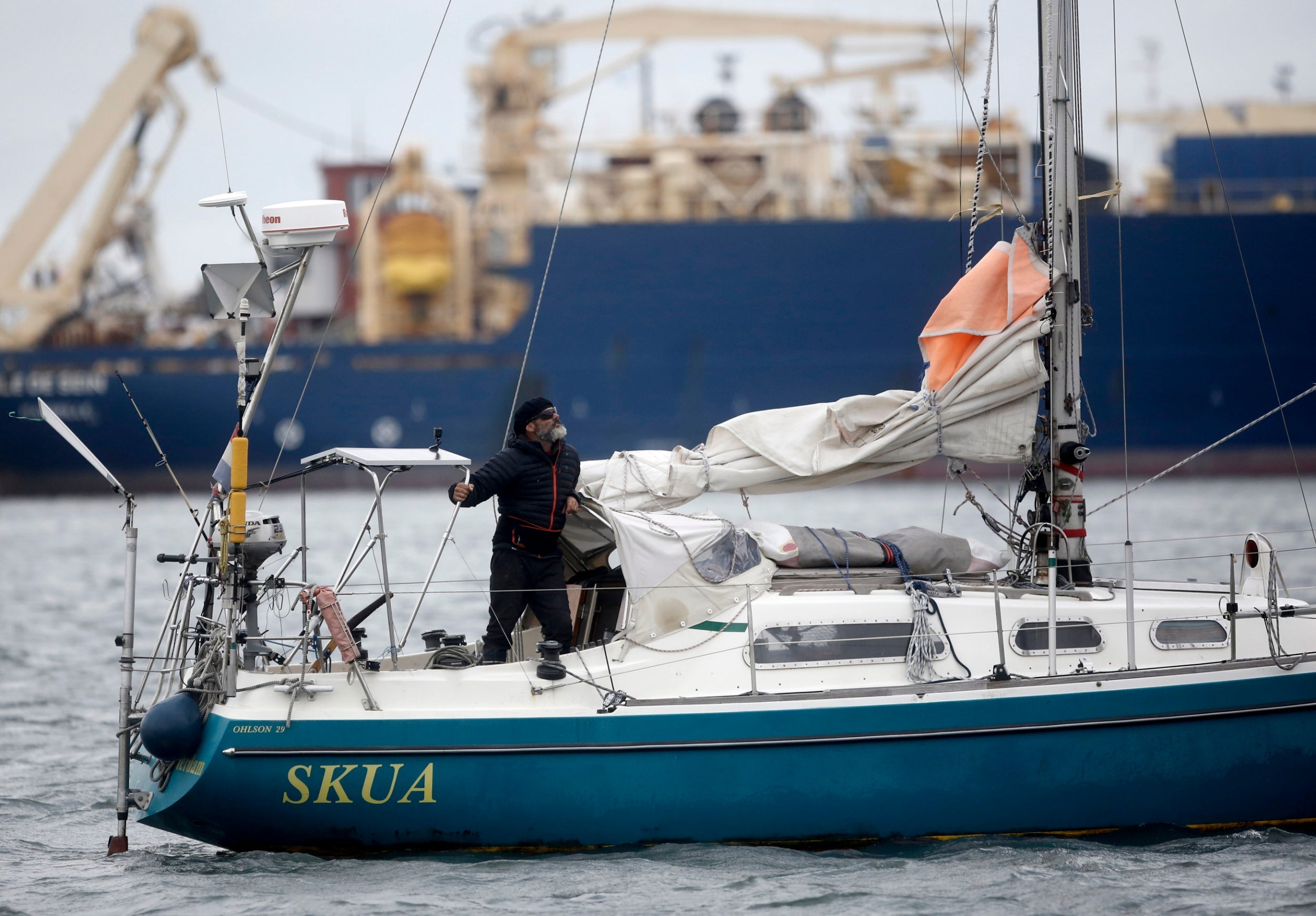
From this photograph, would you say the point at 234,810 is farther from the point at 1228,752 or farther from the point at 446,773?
the point at 1228,752

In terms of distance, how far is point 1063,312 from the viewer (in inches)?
260

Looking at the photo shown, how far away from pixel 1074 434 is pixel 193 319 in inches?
1310

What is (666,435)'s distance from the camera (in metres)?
31.0

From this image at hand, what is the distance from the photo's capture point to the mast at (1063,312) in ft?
21.4

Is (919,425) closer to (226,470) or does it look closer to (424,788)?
(424,788)

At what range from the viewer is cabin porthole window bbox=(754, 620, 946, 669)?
19.3ft

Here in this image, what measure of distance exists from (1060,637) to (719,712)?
159cm

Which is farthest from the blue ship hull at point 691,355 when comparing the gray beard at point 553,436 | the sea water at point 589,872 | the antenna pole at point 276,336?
the antenna pole at point 276,336

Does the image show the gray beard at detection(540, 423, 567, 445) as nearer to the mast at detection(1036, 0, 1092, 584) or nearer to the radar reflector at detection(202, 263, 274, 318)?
the radar reflector at detection(202, 263, 274, 318)

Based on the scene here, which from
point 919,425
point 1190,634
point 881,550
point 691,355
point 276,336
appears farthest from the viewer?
point 691,355

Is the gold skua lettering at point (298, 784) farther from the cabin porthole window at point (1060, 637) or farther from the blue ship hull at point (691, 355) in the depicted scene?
the blue ship hull at point (691, 355)

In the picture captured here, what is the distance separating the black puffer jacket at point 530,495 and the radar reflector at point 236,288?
1225 mm

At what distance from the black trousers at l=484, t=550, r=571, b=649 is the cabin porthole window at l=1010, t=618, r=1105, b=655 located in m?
2.03

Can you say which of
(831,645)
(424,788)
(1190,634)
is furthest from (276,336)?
(1190,634)
